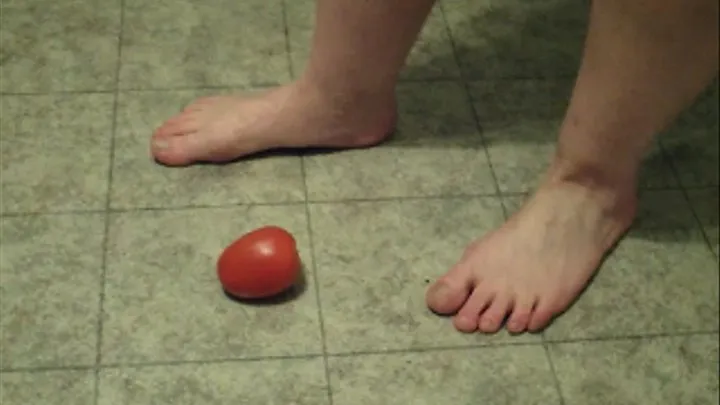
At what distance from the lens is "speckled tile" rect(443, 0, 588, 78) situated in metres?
1.23

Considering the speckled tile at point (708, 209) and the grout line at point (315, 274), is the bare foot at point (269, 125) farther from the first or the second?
the speckled tile at point (708, 209)

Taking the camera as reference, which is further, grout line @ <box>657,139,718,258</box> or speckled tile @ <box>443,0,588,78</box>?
speckled tile @ <box>443,0,588,78</box>

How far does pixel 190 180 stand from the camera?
3.44 ft

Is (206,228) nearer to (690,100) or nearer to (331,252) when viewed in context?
(331,252)

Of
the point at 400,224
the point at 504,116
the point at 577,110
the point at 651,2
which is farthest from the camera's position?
the point at 504,116

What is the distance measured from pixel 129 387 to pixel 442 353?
291 millimetres

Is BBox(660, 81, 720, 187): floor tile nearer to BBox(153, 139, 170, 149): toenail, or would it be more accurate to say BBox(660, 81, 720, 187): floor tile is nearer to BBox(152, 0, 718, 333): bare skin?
BBox(152, 0, 718, 333): bare skin

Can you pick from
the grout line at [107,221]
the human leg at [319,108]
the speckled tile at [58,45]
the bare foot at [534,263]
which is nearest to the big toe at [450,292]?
the bare foot at [534,263]

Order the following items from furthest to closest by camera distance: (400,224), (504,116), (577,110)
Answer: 1. (504,116)
2. (400,224)
3. (577,110)

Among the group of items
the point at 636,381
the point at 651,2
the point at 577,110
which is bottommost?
the point at 636,381

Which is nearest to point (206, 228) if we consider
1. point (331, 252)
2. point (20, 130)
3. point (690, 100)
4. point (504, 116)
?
point (331, 252)

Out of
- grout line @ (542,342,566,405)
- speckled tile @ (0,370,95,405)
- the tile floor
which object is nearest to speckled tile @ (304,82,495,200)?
the tile floor

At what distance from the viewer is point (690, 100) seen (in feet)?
2.91

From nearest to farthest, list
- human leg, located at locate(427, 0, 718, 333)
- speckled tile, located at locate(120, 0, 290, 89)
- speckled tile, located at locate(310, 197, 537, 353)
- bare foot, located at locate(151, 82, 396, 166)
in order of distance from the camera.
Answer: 1. human leg, located at locate(427, 0, 718, 333)
2. speckled tile, located at locate(310, 197, 537, 353)
3. bare foot, located at locate(151, 82, 396, 166)
4. speckled tile, located at locate(120, 0, 290, 89)
